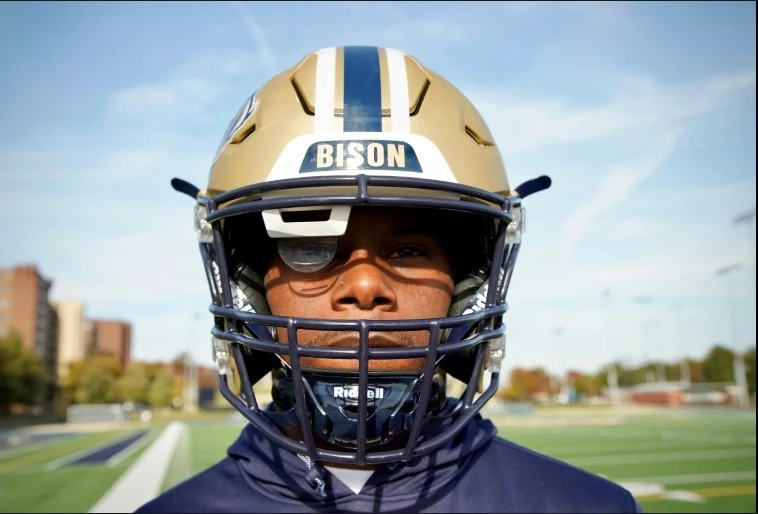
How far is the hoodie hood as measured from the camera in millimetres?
1760

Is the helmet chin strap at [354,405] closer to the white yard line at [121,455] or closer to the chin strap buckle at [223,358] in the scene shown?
the chin strap buckle at [223,358]

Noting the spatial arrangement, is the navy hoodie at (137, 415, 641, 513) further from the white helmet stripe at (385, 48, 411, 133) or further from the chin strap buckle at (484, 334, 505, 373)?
the white helmet stripe at (385, 48, 411, 133)

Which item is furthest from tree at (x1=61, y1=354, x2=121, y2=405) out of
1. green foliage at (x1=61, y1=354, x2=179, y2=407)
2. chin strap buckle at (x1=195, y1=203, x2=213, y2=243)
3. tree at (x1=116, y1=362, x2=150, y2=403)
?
chin strap buckle at (x1=195, y1=203, x2=213, y2=243)

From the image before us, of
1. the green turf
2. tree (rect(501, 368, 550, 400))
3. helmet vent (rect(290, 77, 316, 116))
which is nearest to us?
helmet vent (rect(290, 77, 316, 116))

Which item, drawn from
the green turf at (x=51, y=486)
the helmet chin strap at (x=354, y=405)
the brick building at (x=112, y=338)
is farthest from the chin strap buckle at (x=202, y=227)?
the brick building at (x=112, y=338)

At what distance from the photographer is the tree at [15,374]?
1580 inches

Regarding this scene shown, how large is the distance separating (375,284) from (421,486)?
0.60 meters

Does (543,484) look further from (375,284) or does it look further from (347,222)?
(347,222)

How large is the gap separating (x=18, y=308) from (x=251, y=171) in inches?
2844

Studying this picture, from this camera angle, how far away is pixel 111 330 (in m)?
97.1

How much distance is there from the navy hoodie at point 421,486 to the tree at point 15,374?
44470 mm

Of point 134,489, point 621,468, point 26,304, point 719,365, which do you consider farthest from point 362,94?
point 26,304

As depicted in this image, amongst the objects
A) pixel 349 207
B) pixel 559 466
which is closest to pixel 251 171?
pixel 349 207

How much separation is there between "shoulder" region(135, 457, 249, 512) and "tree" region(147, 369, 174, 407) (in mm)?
60182
